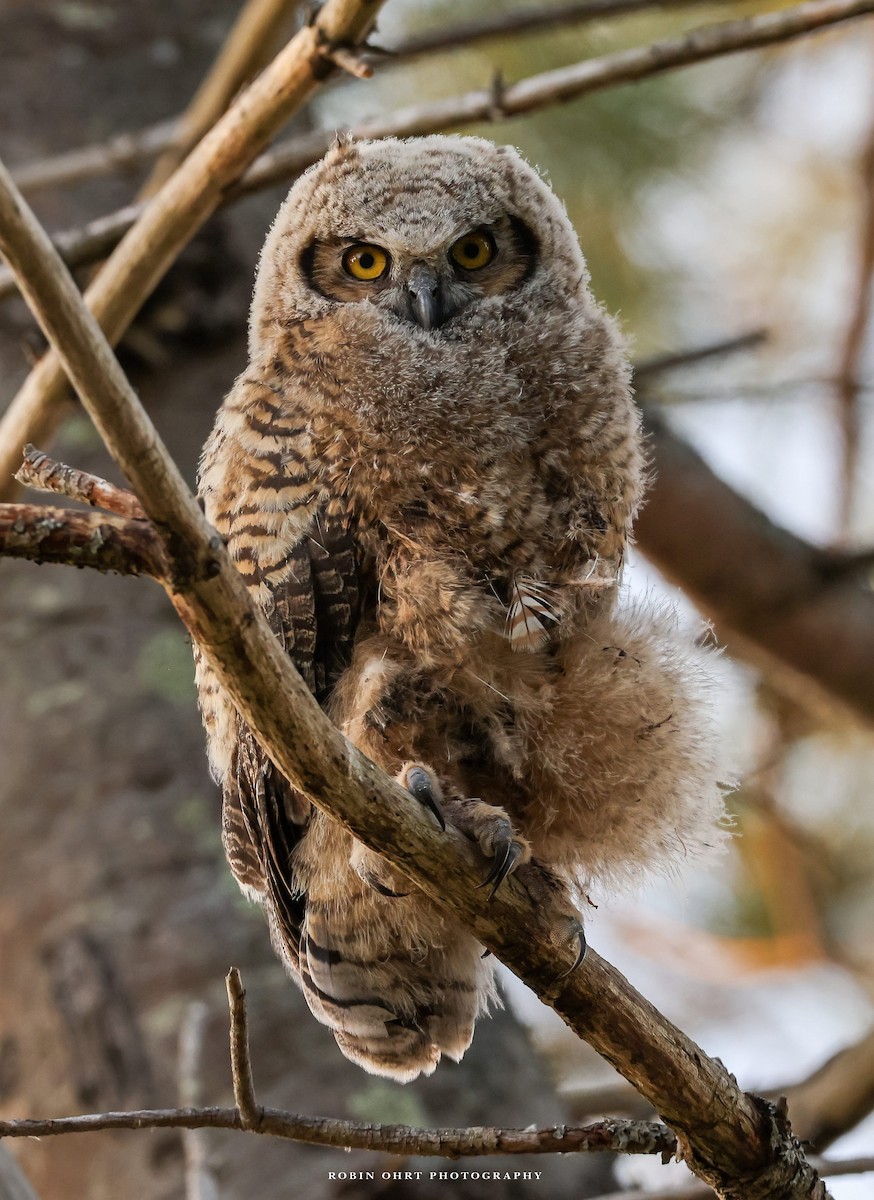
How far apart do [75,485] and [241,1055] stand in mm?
756

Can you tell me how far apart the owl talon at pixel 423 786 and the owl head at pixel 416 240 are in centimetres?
79

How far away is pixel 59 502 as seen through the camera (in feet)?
11.7

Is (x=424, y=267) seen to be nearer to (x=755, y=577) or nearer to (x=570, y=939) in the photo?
(x=570, y=939)

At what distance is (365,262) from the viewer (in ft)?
7.64

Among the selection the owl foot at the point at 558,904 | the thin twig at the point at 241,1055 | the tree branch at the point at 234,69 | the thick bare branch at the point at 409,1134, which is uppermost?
the tree branch at the point at 234,69

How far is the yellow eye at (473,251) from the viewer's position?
232 cm

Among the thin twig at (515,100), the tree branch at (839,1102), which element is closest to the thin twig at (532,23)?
the thin twig at (515,100)

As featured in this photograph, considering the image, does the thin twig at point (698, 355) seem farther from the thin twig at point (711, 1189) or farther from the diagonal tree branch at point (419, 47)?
the thin twig at point (711, 1189)

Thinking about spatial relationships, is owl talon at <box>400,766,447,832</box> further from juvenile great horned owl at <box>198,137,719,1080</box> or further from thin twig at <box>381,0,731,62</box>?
thin twig at <box>381,0,731,62</box>

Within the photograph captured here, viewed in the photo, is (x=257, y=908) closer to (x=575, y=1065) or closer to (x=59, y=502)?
(x=59, y=502)

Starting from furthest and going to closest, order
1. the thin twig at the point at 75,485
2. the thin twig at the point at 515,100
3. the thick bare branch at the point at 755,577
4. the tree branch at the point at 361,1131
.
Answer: the thick bare branch at the point at 755,577, the thin twig at the point at 515,100, the tree branch at the point at 361,1131, the thin twig at the point at 75,485

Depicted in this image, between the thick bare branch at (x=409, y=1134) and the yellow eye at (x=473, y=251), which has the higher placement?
the yellow eye at (x=473, y=251)

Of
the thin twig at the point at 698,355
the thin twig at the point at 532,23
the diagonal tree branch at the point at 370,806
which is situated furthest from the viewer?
the thin twig at the point at 698,355

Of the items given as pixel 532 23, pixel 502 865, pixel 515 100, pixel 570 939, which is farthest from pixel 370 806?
pixel 532 23
